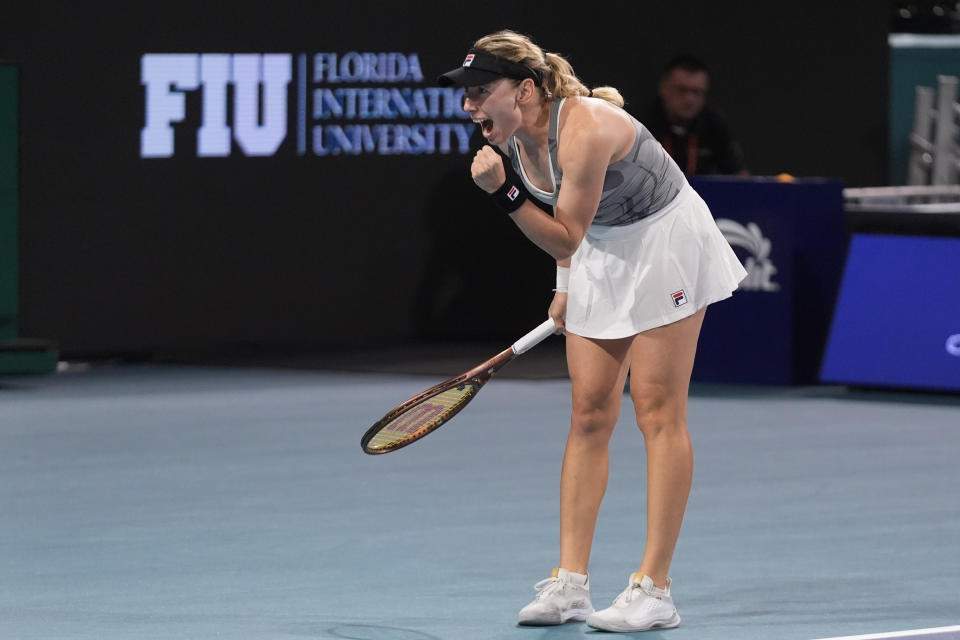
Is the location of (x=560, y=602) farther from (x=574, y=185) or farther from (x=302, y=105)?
(x=302, y=105)

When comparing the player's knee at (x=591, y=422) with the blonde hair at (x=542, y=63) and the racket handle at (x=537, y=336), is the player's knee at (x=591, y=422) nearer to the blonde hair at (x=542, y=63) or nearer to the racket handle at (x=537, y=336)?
the racket handle at (x=537, y=336)

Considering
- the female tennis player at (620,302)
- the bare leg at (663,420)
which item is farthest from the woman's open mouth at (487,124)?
the bare leg at (663,420)

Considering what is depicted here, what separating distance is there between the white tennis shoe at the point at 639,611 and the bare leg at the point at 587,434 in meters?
0.15

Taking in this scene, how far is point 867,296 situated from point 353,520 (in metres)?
3.92

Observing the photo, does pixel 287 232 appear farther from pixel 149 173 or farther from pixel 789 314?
pixel 789 314

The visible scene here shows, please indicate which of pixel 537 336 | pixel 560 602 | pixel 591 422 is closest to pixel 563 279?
pixel 537 336

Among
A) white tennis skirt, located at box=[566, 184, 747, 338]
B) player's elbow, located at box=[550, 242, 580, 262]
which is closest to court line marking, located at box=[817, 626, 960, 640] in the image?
white tennis skirt, located at box=[566, 184, 747, 338]

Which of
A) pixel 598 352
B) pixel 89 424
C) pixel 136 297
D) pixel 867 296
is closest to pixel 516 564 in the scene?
pixel 598 352

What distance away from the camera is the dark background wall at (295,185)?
10688 mm

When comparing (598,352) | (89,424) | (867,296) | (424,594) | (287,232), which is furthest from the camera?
(287,232)

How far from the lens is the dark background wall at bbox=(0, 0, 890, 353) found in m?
10.7

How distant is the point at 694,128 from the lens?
11680 millimetres

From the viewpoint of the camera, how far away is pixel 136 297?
36.0 ft

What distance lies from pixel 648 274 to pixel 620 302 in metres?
0.10
